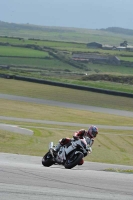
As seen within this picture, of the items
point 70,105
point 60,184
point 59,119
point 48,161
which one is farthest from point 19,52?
point 60,184

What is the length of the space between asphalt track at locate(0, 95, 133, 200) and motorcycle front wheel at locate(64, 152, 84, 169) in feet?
2.39

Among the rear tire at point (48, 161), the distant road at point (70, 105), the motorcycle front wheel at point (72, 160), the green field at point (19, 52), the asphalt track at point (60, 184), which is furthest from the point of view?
the green field at point (19, 52)

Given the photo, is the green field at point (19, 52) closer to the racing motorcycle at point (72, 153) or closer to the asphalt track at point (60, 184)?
the racing motorcycle at point (72, 153)

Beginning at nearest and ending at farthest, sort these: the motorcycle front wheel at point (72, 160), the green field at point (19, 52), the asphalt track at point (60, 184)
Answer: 1. the asphalt track at point (60, 184)
2. the motorcycle front wheel at point (72, 160)
3. the green field at point (19, 52)

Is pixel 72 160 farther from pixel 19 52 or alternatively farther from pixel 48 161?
pixel 19 52

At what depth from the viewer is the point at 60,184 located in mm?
13078

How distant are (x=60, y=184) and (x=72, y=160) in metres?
3.61

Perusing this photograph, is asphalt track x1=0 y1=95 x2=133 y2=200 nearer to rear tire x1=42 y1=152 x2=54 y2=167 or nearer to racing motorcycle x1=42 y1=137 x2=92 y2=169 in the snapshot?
racing motorcycle x1=42 y1=137 x2=92 y2=169

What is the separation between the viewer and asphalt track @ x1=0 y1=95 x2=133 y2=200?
38.8 ft

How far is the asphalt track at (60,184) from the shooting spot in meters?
11.8

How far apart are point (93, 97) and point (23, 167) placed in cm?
4420

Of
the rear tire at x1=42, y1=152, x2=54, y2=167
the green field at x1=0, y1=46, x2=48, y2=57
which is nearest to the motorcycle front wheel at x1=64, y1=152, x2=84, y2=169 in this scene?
the rear tire at x1=42, y1=152, x2=54, y2=167

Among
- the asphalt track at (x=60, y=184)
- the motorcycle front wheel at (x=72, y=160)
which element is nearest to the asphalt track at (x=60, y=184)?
the asphalt track at (x=60, y=184)

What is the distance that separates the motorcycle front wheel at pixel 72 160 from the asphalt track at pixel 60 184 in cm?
73
